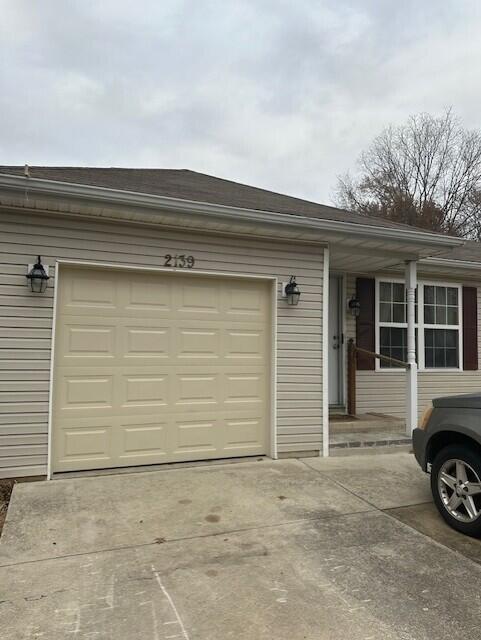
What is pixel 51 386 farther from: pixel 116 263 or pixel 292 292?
pixel 292 292

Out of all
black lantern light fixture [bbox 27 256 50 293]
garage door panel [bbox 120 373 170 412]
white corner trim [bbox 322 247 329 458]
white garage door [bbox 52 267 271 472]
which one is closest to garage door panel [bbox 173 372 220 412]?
white garage door [bbox 52 267 271 472]

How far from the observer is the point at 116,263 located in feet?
16.1

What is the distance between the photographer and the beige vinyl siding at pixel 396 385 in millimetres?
7535

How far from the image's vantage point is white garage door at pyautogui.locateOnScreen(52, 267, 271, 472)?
4.78m

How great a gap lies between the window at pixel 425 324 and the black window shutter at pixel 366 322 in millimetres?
146

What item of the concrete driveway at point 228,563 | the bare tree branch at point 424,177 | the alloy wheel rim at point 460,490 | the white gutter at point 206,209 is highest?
the bare tree branch at point 424,177

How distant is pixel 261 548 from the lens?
3.17m

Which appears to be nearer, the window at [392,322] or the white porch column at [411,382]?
the white porch column at [411,382]

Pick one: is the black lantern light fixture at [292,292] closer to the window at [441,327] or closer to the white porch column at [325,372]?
the white porch column at [325,372]

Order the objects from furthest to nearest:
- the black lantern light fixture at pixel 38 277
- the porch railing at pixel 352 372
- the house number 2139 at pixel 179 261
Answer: the porch railing at pixel 352 372, the house number 2139 at pixel 179 261, the black lantern light fixture at pixel 38 277

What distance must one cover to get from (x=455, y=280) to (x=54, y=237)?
6657mm

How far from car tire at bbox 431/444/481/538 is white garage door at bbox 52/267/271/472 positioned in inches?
90.4

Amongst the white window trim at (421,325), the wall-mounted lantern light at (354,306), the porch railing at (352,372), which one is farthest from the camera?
the white window trim at (421,325)

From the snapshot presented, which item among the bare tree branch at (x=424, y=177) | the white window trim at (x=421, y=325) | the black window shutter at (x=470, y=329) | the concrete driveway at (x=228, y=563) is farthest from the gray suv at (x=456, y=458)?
the bare tree branch at (x=424, y=177)
